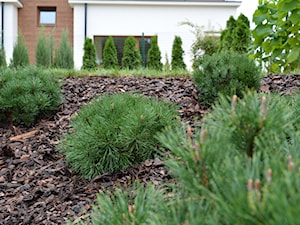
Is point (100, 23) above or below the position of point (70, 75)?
above

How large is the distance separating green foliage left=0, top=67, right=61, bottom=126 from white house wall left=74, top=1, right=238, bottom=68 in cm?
1177

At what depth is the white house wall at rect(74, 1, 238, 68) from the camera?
16.4 metres

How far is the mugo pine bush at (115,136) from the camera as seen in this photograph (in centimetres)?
300

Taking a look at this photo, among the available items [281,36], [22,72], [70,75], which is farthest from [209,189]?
[70,75]

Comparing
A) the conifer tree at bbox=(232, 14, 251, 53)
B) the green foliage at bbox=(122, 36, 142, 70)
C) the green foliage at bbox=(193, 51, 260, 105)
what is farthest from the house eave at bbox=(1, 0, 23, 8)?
the green foliage at bbox=(193, 51, 260, 105)

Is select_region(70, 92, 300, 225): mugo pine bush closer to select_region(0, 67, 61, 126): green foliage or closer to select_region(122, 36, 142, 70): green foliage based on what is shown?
select_region(0, 67, 61, 126): green foliage

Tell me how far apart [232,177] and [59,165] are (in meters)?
3.00

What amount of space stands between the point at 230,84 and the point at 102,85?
222cm

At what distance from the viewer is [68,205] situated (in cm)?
292

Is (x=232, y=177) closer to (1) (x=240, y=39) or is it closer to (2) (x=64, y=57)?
(1) (x=240, y=39)

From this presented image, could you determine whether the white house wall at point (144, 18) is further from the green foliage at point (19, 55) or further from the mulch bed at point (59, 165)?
the mulch bed at point (59, 165)

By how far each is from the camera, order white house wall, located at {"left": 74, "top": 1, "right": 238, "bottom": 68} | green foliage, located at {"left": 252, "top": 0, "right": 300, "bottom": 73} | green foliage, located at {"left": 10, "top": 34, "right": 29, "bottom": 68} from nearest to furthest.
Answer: green foliage, located at {"left": 252, "top": 0, "right": 300, "bottom": 73}, green foliage, located at {"left": 10, "top": 34, "right": 29, "bottom": 68}, white house wall, located at {"left": 74, "top": 1, "right": 238, "bottom": 68}

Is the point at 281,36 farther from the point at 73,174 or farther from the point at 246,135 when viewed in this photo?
the point at 246,135

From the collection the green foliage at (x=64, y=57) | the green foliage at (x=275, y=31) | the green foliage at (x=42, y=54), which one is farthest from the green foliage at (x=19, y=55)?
the green foliage at (x=275, y=31)
